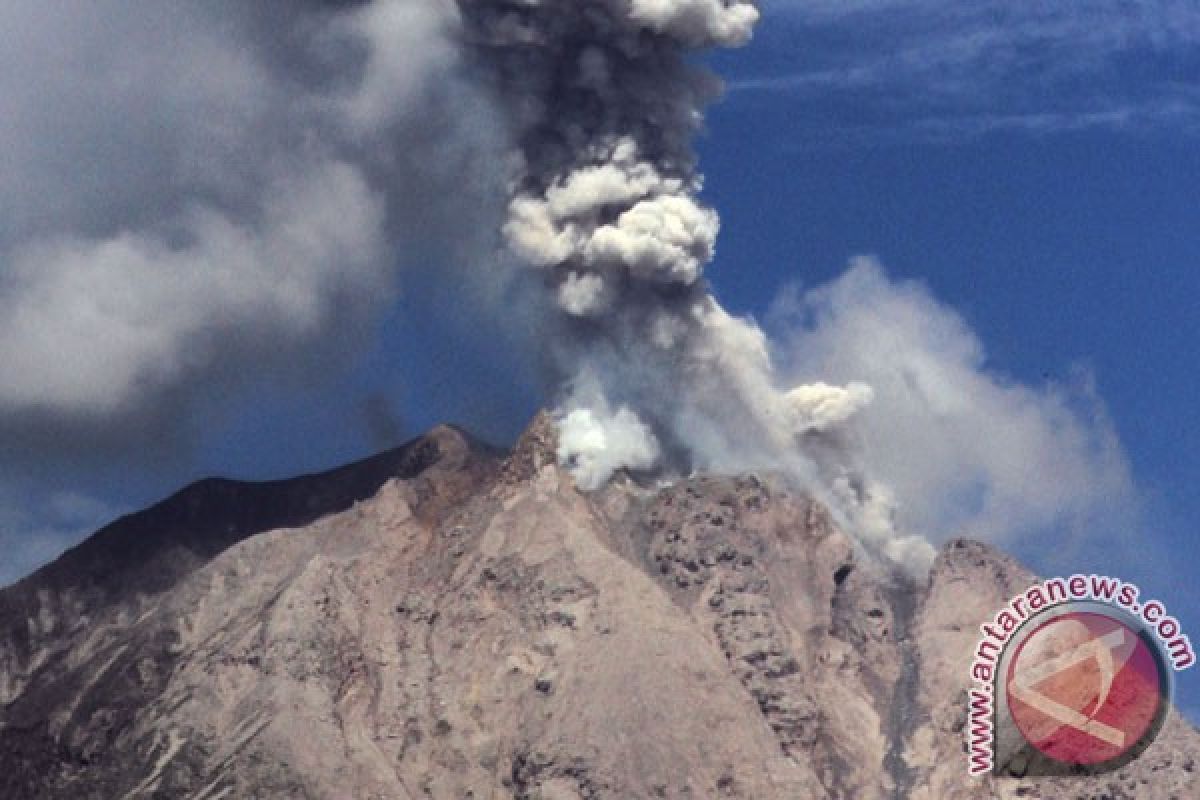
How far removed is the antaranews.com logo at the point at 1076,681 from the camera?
120m

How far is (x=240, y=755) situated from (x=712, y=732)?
2705 centimetres

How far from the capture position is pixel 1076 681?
12825 centimetres

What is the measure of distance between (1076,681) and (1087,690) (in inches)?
22.3

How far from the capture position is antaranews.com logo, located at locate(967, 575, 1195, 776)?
394 ft

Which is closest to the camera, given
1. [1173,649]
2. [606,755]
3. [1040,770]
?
[1173,649]

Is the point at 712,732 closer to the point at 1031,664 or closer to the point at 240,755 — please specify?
the point at 240,755

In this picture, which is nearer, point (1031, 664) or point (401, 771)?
point (1031, 664)

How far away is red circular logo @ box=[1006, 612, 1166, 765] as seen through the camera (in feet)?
396

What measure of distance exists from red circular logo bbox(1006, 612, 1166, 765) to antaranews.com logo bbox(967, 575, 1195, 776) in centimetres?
4

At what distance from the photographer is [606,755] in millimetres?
192500

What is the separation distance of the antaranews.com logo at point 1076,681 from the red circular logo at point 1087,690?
0.04 m

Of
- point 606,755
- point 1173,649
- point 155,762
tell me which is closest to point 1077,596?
point 1173,649

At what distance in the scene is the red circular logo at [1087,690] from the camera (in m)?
121

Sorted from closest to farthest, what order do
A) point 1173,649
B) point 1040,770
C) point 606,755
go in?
point 1173,649
point 1040,770
point 606,755
